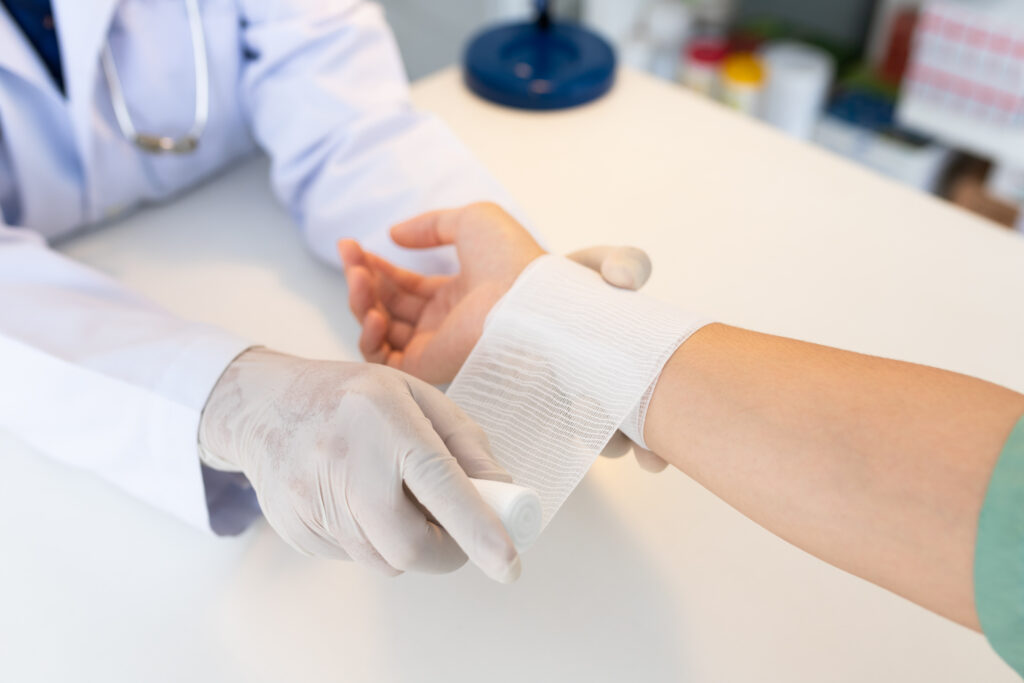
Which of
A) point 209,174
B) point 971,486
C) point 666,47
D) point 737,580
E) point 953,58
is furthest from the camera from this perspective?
point 666,47

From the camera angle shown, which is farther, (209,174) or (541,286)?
(209,174)

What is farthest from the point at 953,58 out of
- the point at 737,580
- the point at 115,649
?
the point at 115,649

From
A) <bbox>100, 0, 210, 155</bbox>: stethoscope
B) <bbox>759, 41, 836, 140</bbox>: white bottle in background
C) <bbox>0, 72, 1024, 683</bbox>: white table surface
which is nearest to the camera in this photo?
<bbox>0, 72, 1024, 683</bbox>: white table surface

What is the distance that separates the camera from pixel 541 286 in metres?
0.57

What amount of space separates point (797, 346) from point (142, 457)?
450mm

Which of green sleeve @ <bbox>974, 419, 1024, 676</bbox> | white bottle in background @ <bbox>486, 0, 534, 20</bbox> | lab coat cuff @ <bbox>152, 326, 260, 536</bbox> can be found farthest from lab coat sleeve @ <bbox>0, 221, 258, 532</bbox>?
white bottle in background @ <bbox>486, 0, 534, 20</bbox>

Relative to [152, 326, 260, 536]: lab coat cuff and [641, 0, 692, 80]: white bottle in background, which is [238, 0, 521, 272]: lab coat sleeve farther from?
[641, 0, 692, 80]: white bottle in background

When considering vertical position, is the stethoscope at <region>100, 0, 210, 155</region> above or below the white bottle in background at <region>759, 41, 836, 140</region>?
above

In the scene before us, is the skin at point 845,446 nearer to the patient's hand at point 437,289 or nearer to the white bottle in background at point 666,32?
the patient's hand at point 437,289

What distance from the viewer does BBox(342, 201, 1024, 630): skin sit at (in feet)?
1.36

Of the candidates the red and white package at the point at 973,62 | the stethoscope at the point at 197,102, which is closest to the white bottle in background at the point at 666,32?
the red and white package at the point at 973,62

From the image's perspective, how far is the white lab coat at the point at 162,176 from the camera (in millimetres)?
547

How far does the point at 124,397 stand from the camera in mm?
545

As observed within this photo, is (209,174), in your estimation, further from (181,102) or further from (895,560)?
(895,560)
